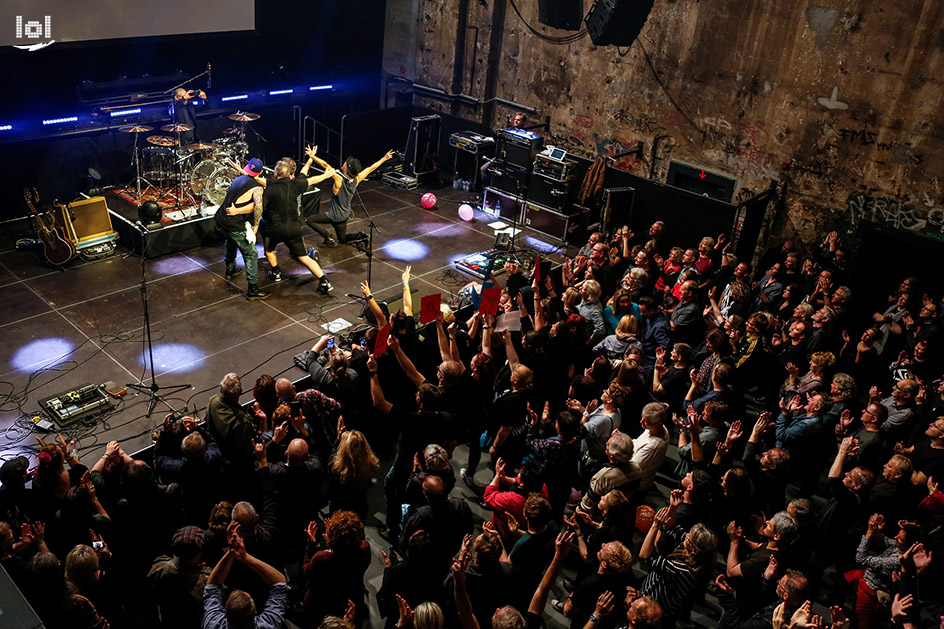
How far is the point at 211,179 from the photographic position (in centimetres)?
1015

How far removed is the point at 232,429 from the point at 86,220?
588 cm

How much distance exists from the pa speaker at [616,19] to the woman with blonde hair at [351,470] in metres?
6.35

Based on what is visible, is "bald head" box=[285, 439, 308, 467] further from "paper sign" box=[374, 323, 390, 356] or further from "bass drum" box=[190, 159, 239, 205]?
"bass drum" box=[190, 159, 239, 205]

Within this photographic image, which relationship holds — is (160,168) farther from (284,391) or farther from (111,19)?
(284,391)

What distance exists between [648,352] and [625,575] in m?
3.18

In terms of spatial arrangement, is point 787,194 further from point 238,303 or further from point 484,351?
point 238,303

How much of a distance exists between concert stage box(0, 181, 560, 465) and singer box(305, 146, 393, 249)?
25cm

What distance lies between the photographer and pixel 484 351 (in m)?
6.11

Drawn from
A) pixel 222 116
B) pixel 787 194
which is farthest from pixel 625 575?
pixel 222 116

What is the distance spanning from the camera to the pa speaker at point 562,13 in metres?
9.09

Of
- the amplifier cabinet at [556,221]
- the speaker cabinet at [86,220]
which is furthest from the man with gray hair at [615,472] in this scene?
the speaker cabinet at [86,220]

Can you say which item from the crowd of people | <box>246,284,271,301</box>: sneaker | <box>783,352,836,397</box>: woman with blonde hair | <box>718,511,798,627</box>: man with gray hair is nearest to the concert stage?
<box>246,284,271,301</box>: sneaker

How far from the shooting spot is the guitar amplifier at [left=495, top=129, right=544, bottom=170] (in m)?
11.4

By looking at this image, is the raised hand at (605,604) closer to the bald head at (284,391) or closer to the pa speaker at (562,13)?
the bald head at (284,391)
